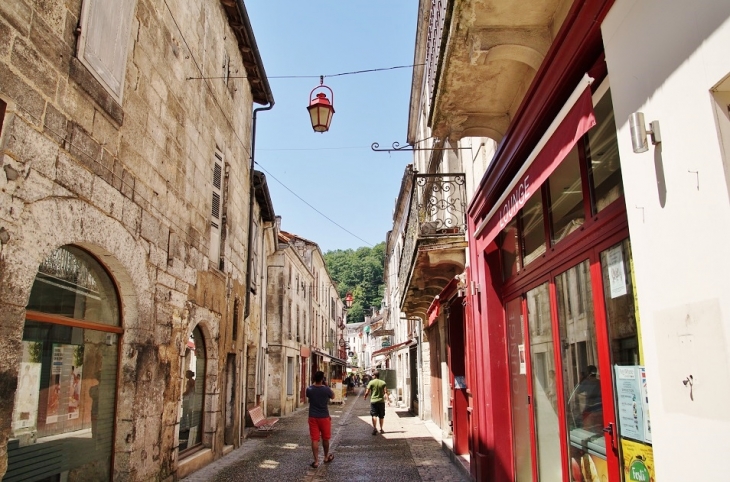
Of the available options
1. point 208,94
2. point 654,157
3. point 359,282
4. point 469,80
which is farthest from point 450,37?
point 359,282

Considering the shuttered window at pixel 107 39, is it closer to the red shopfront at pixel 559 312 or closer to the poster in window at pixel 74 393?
the poster in window at pixel 74 393

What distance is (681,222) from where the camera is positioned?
227 centimetres

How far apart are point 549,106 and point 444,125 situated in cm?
172

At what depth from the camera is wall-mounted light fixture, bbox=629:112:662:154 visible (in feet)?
8.04

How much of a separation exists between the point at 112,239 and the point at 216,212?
4.15m

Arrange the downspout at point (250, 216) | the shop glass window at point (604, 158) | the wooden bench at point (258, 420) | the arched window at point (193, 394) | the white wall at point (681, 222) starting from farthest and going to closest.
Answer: the wooden bench at point (258, 420) → the downspout at point (250, 216) → the arched window at point (193, 394) → the shop glass window at point (604, 158) → the white wall at point (681, 222)

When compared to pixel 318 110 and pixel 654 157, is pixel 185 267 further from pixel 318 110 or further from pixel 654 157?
pixel 654 157

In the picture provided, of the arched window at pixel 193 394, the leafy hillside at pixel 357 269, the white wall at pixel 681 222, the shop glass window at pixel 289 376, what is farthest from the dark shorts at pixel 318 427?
the leafy hillside at pixel 357 269

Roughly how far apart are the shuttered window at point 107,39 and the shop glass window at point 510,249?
425 cm

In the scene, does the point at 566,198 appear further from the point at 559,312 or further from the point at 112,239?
the point at 112,239

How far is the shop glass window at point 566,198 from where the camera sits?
4.20 metres

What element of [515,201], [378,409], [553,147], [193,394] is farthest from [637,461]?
[378,409]

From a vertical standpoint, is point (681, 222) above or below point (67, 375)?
above

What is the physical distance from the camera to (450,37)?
438 centimetres
